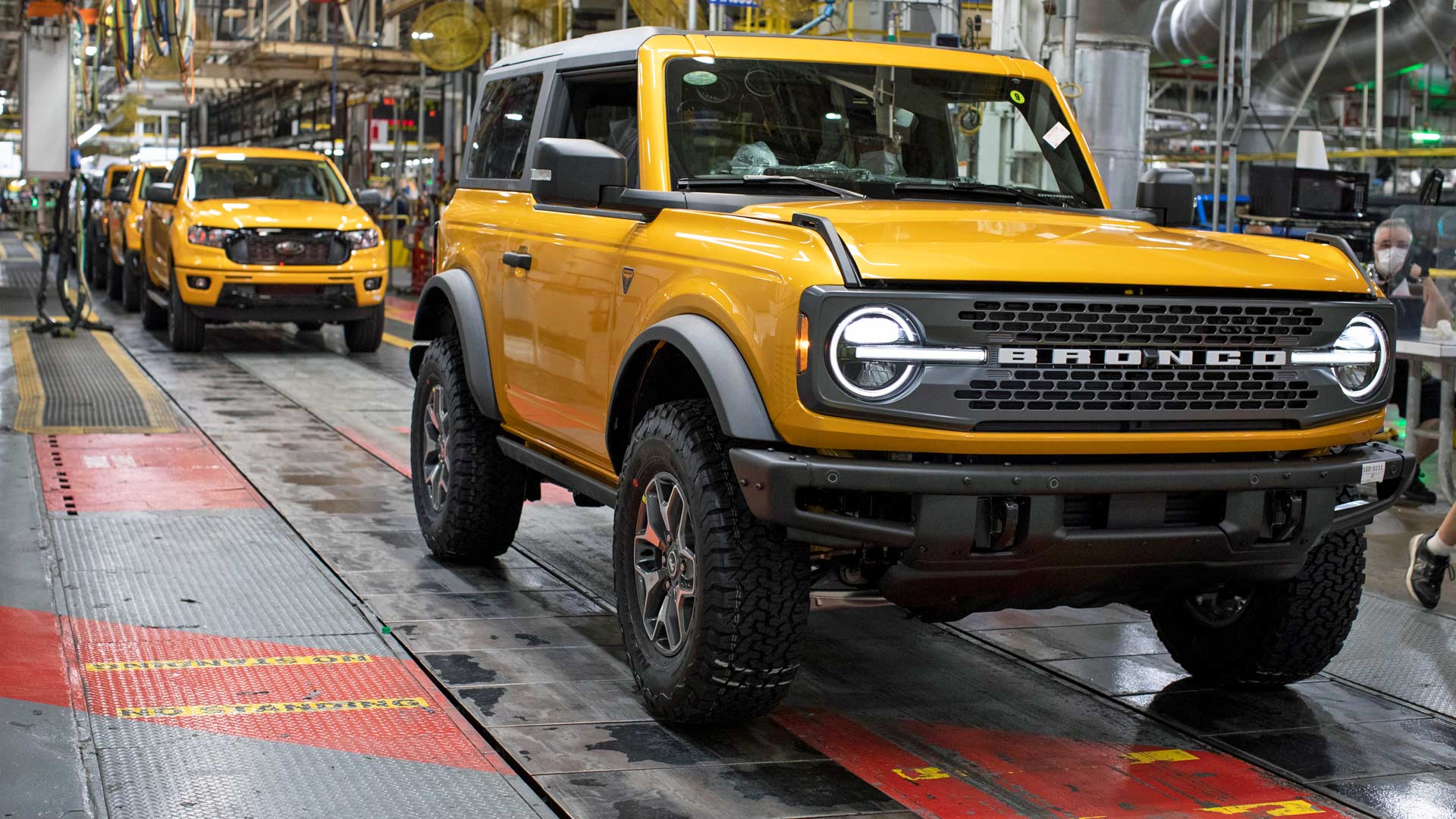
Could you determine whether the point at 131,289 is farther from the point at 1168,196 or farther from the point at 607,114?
the point at 1168,196

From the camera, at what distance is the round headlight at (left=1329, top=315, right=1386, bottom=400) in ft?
14.2

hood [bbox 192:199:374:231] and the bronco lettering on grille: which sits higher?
hood [bbox 192:199:374:231]

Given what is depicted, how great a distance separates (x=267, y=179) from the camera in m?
15.8

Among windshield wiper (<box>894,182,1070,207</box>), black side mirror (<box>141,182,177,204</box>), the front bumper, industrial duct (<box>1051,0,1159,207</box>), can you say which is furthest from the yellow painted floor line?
windshield wiper (<box>894,182,1070,207</box>)

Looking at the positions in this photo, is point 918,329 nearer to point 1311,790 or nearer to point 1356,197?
point 1311,790

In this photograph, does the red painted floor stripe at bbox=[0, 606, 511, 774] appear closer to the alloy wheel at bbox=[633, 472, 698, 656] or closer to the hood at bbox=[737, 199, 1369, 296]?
the alloy wheel at bbox=[633, 472, 698, 656]

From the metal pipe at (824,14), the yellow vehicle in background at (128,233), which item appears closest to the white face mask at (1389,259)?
the metal pipe at (824,14)

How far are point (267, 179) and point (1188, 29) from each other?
1077cm

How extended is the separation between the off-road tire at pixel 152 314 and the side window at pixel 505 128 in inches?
457

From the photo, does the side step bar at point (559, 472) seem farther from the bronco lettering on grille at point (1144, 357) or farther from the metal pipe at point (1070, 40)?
the metal pipe at point (1070, 40)

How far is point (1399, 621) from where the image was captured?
20.2ft

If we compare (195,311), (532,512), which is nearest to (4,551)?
(532,512)

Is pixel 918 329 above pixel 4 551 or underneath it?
above

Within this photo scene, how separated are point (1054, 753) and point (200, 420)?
7.67 metres
